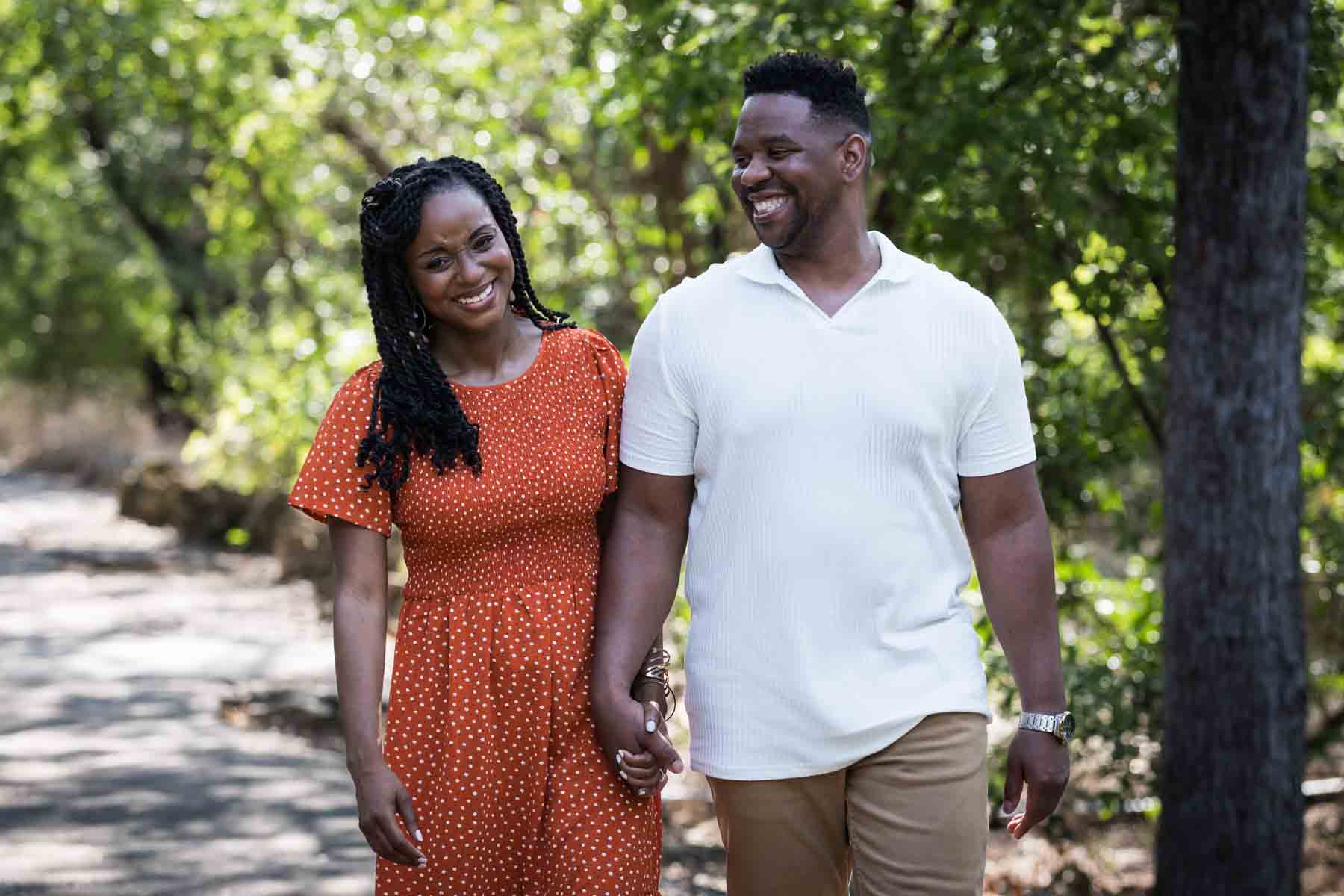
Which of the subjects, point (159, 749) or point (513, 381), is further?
point (159, 749)

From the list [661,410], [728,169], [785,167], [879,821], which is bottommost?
[879,821]

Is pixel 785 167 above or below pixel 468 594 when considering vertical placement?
above

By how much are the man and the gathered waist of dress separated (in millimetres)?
81

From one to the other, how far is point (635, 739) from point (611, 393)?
2.35 ft

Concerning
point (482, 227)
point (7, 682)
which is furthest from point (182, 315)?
point (482, 227)

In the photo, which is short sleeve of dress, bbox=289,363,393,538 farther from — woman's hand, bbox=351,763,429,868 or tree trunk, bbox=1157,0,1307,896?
tree trunk, bbox=1157,0,1307,896

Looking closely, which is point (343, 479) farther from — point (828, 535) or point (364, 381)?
point (828, 535)

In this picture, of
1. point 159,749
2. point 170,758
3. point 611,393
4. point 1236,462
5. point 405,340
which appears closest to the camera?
point 405,340

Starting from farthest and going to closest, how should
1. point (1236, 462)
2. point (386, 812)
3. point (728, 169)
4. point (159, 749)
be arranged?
point (159, 749)
point (728, 169)
point (1236, 462)
point (386, 812)

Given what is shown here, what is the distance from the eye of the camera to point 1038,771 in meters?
3.45

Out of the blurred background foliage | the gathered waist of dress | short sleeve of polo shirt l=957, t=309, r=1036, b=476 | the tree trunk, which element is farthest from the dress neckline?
the blurred background foliage

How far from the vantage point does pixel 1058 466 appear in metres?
7.11

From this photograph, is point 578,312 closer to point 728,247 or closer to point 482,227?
point 728,247

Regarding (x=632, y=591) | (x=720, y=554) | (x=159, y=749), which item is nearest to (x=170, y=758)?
(x=159, y=749)
